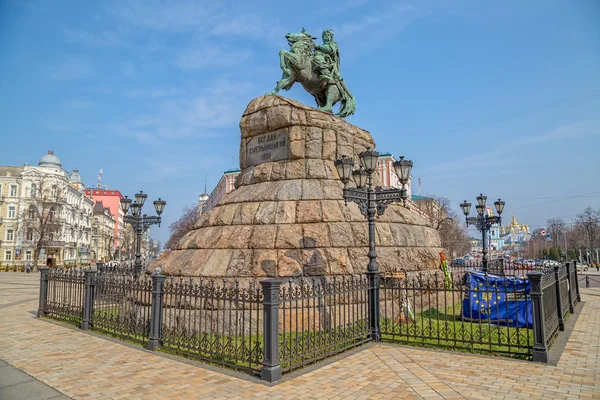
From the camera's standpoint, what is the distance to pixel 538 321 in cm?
705

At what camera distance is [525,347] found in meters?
7.11

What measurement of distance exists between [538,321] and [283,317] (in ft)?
15.2

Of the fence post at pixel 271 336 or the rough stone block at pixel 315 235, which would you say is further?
the rough stone block at pixel 315 235

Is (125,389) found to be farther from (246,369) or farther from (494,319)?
(494,319)

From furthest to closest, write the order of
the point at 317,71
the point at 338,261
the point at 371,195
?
the point at 317,71 → the point at 338,261 → the point at 371,195

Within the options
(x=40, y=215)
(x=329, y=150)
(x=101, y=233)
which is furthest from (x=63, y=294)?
(x=101, y=233)

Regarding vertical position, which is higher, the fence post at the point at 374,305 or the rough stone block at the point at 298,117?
the rough stone block at the point at 298,117

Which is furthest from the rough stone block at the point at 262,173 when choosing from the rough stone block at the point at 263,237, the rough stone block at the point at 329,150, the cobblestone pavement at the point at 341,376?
the cobblestone pavement at the point at 341,376

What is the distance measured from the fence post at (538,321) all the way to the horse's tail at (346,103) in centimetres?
1108

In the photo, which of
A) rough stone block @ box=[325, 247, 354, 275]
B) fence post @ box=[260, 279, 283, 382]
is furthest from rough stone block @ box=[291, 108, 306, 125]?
fence post @ box=[260, 279, 283, 382]

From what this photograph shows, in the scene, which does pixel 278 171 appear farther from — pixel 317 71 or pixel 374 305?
pixel 374 305

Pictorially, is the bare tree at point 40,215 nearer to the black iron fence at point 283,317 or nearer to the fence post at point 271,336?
the black iron fence at point 283,317

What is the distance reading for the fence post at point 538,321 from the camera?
22.7 ft

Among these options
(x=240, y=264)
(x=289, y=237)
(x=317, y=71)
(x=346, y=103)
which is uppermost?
A: (x=317, y=71)
